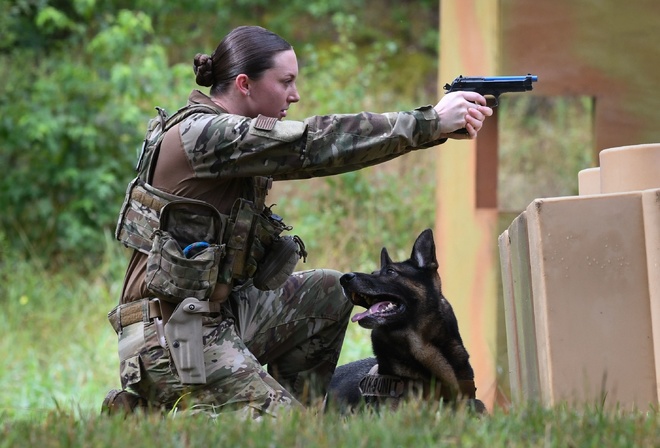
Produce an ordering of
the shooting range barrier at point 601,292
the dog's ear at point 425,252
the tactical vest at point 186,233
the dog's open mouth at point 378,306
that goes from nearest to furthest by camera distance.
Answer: the shooting range barrier at point 601,292, the tactical vest at point 186,233, the dog's open mouth at point 378,306, the dog's ear at point 425,252

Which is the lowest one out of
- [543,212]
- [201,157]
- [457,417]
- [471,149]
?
[457,417]

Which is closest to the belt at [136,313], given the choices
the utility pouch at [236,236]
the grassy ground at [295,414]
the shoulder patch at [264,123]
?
the utility pouch at [236,236]

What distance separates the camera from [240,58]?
4484 millimetres

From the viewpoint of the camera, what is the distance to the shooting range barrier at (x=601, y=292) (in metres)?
Result: 3.56

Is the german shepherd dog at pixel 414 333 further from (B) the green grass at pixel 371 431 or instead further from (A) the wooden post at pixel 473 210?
(A) the wooden post at pixel 473 210

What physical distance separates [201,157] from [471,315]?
123 inches

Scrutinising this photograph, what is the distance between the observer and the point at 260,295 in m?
4.88

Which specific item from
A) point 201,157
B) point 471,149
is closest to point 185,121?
point 201,157

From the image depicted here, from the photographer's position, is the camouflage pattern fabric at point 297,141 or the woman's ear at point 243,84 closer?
the camouflage pattern fabric at point 297,141

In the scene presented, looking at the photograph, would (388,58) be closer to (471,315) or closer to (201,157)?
(471,315)

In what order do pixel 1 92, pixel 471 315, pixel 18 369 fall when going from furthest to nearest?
pixel 1 92, pixel 18 369, pixel 471 315

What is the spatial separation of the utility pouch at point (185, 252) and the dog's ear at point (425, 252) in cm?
111

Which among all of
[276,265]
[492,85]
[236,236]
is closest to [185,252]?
[236,236]

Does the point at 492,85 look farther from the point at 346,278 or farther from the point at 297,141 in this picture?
the point at 346,278
